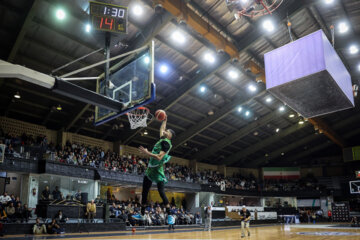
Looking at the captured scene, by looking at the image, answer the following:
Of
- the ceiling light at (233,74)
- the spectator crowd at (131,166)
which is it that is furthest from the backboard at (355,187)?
the ceiling light at (233,74)

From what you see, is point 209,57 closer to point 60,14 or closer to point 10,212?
point 60,14

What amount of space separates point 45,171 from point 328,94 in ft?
47.0

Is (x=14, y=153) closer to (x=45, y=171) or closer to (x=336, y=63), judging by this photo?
(x=45, y=171)

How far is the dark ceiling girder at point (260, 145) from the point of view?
3099cm

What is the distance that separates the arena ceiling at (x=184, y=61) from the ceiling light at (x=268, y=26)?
21cm

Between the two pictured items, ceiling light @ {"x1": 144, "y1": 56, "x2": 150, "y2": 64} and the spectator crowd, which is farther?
the spectator crowd

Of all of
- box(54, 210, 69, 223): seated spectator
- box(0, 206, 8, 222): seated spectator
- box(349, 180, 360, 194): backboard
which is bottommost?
box(54, 210, 69, 223): seated spectator

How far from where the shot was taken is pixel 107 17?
6.89 m

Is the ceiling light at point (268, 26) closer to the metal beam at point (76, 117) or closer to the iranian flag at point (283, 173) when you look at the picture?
the metal beam at point (76, 117)

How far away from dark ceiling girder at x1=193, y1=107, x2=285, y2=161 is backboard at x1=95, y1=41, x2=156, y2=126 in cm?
2161

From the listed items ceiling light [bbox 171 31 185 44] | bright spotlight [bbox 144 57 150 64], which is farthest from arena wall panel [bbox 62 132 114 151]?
bright spotlight [bbox 144 57 150 64]

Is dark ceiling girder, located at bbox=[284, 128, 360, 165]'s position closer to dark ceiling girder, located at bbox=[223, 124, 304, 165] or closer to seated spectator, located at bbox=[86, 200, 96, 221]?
dark ceiling girder, located at bbox=[223, 124, 304, 165]

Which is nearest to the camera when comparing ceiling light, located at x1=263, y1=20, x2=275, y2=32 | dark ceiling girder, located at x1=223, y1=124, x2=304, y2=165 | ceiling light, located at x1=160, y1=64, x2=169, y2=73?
ceiling light, located at x1=263, y1=20, x2=275, y2=32

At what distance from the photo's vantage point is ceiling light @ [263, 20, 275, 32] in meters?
16.4
